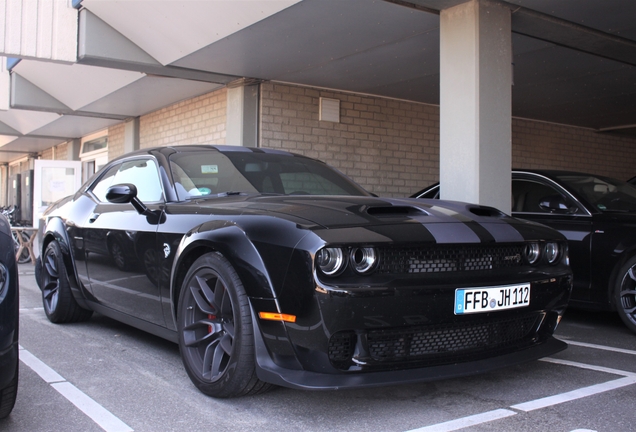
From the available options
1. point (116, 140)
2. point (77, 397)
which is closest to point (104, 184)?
point (77, 397)

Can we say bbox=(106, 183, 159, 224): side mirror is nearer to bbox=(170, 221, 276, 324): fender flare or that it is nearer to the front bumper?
bbox=(170, 221, 276, 324): fender flare

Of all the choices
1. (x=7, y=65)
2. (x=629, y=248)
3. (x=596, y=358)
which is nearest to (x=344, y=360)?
(x=596, y=358)

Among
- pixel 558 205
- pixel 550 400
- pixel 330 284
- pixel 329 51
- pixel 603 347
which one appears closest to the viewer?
pixel 330 284

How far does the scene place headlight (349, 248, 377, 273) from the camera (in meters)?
2.71

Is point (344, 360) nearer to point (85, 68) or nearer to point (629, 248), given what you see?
point (629, 248)

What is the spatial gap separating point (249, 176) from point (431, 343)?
69.1 inches

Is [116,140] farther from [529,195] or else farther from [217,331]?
[217,331]

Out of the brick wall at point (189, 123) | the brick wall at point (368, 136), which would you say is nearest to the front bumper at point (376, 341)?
the brick wall at point (368, 136)

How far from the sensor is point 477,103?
19.2 ft

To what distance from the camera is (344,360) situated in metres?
2.69

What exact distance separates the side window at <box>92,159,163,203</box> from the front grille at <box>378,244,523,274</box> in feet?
5.86

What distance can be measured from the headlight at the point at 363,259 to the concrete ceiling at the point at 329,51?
3.96m

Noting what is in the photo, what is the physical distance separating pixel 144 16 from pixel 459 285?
246 inches

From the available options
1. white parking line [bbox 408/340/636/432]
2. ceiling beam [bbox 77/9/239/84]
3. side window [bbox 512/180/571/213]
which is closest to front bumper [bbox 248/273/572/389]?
white parking line [bbox 408/340/636/432]
